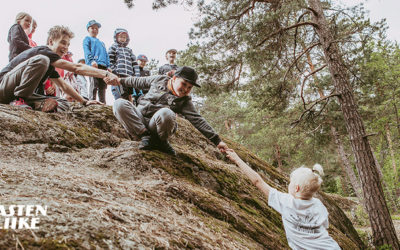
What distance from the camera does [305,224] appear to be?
89.6 inches

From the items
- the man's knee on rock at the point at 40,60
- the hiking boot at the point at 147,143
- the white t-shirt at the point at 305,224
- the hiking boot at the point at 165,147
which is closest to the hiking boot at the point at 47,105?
the man's knee on rock at the point at 40,60

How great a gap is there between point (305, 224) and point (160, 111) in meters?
1.95

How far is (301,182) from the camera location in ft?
7.79

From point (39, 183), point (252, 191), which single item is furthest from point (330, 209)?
point (39, 183)

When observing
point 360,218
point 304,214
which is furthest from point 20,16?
point 360,218

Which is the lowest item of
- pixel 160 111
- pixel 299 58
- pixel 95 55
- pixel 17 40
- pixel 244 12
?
pixel 160 111

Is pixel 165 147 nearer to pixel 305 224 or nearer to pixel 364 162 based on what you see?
pixel 305 224

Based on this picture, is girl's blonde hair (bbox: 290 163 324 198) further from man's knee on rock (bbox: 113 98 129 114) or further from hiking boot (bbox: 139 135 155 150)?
man's knee on rock (bbox: 113 98 129 114)

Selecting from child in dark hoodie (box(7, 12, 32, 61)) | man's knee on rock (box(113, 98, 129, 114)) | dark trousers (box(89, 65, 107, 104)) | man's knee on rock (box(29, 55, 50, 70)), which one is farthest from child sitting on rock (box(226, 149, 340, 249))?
dark trousers (box(89, 65, 107, 104))

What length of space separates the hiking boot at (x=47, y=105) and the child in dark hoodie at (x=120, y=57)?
2.78 meters

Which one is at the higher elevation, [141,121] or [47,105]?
[141,121]

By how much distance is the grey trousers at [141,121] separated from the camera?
9.70ft

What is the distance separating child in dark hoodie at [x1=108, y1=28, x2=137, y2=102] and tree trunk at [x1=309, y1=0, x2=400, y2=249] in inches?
194

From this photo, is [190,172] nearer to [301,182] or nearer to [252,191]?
[252,191]
